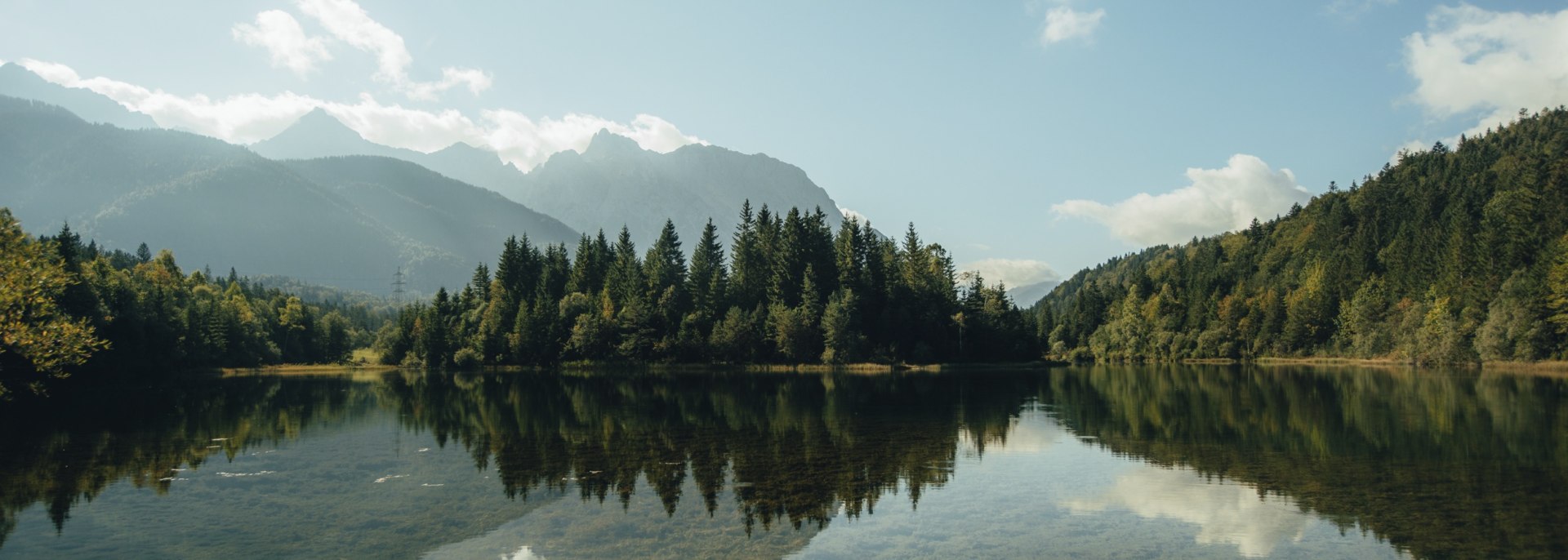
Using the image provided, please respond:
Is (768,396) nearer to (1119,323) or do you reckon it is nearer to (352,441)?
(352,441)

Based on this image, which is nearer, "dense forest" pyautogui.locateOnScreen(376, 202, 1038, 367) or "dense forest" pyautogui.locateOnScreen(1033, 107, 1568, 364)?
"dense forest" pyautogui.locateOnScreen(1033, 107, 1568, 364)

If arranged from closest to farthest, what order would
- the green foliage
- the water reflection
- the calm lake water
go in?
the calm lake water, the water reflection, the green foliage

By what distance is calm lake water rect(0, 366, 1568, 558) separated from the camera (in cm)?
2005

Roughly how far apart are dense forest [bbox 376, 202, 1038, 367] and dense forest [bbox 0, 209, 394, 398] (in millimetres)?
27681

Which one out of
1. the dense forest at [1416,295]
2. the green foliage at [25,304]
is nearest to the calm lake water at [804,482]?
the green foliage at [25,304]

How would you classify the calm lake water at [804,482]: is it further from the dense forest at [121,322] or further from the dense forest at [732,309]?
the dense forest at [732,309]

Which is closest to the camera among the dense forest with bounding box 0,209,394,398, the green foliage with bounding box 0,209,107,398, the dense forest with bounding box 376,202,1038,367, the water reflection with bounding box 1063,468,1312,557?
the water reflection with bounding box 1063,468,1312,557

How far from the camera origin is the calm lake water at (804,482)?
2005cm

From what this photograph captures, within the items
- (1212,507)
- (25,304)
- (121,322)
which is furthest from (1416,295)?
(121,322)

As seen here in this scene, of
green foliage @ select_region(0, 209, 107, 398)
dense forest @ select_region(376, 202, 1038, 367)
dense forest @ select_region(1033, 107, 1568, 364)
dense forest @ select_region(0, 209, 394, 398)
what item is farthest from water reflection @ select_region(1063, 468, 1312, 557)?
dense forest @ select_region(1033, 107, 1568, 364)

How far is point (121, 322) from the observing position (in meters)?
101

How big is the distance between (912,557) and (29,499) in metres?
26.4

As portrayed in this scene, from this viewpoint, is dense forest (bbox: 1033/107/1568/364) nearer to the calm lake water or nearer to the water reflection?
the calm lake water

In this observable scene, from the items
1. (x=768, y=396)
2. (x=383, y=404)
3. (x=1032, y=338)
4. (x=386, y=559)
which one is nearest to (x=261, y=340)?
(x=383, y=404)
